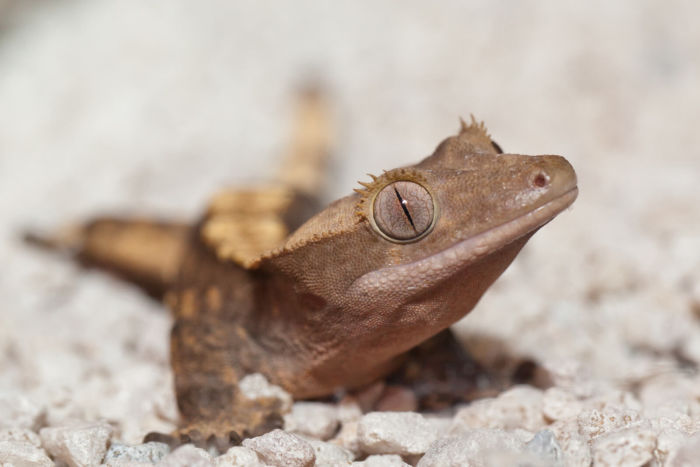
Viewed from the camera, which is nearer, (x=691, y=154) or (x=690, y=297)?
(x=690, y=297)

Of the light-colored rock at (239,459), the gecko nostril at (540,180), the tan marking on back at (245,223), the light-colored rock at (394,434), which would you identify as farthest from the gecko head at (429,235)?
the light-colored rock at (239,459)

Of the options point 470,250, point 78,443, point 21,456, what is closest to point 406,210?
point 470,250

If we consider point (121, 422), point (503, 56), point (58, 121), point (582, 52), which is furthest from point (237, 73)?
point (121, 422)

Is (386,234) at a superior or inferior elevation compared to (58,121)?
inferior

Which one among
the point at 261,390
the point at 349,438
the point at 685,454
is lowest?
the point at 685,454

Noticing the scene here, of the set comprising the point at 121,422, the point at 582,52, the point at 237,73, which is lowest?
the point at 121,422

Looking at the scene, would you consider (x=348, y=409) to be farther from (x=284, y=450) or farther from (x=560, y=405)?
(x=560, y=405)

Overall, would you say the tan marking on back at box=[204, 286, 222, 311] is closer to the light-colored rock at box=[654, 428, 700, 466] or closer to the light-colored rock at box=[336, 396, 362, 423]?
the light-colored rock at box=[336, 396, 362, 423]

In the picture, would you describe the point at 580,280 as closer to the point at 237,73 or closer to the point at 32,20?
the point at 237,73
